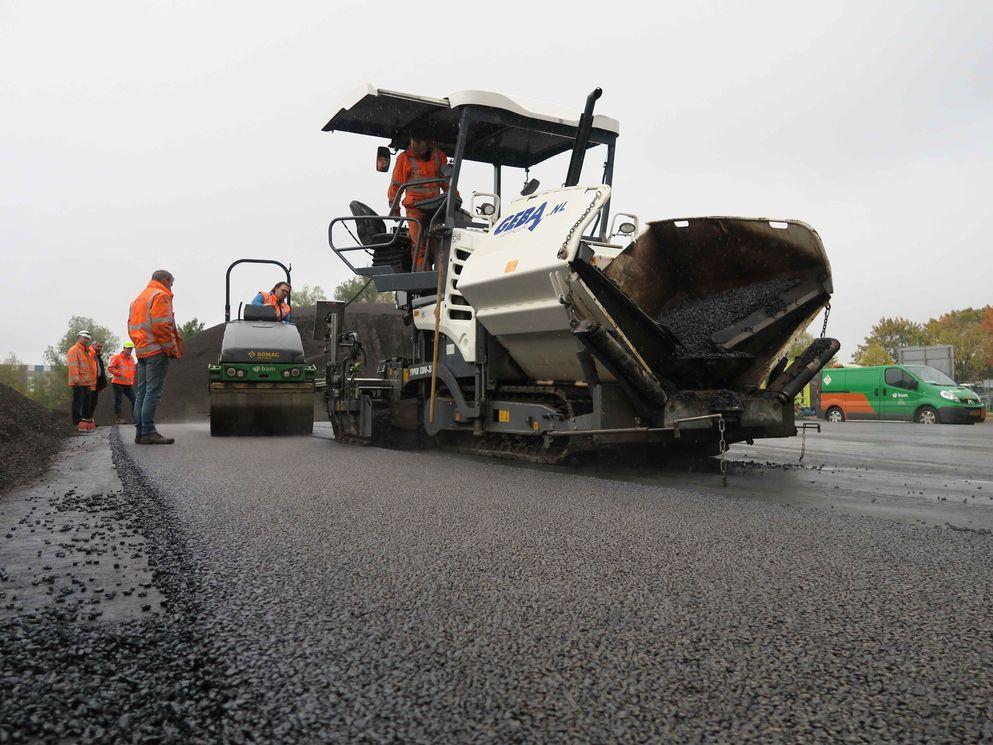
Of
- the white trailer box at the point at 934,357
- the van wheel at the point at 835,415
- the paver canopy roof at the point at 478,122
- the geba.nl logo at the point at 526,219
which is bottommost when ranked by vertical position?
the van wheel at the point at 835,415

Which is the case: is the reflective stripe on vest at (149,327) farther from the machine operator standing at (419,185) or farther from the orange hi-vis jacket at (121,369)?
the orange hi-vis jacket at (121,369)

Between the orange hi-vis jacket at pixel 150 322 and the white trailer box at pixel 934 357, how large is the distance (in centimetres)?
2139

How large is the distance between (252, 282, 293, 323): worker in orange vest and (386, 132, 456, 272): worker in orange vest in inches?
140

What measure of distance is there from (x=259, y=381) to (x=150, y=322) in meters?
1.79

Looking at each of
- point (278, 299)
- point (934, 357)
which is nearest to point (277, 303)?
point (278, 299)

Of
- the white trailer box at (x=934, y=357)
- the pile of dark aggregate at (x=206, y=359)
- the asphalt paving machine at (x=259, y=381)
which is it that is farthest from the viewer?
the pile of dark aggregate at (x=206, y=359)

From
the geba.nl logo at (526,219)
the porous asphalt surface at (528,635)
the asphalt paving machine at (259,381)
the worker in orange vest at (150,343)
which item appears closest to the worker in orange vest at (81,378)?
the asphalt paving machine at (259,381)

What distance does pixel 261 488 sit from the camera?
443cm

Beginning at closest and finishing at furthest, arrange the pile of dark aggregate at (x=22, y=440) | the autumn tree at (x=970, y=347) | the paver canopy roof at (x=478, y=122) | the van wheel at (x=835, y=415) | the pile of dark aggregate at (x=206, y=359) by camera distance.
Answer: the pile of dark aggregate at (x=22, y=440), the paver canopy roof at (x=478, y=122), the van wheel at (x=835, y=415), the pile of dark aggregate at (x=206, y=359), the autumn tree at (x=970, y=347)

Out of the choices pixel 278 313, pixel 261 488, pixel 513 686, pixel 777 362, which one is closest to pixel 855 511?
pixel 777 362

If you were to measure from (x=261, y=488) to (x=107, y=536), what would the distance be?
4.35 ft

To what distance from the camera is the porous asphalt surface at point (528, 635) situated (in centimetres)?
150

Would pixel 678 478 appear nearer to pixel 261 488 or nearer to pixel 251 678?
pixel 261 488

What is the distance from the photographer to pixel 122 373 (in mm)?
13219
